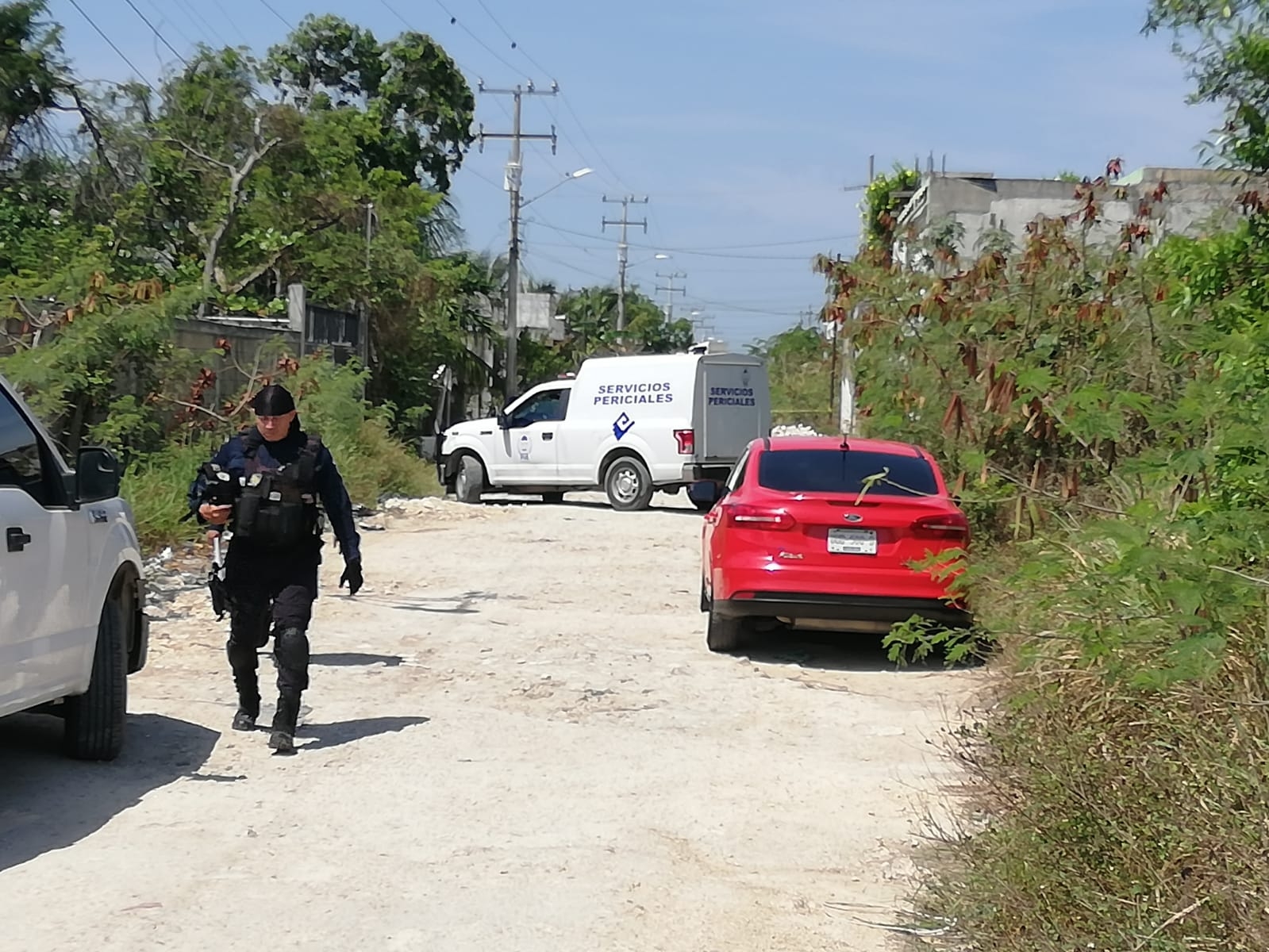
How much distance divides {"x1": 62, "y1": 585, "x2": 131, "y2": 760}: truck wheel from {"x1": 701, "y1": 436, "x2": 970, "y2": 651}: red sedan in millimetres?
4338

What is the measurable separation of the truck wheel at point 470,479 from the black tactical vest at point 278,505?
1741cm

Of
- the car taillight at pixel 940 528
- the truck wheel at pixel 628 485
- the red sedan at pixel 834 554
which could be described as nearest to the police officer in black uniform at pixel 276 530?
the red sedan at pixel 834 554

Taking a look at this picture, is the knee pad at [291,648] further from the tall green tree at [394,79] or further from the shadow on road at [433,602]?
the tall green tree at [394,79]

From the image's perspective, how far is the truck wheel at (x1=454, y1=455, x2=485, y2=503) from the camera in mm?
25422

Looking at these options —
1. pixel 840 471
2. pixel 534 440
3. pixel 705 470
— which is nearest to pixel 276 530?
pixel 840 471

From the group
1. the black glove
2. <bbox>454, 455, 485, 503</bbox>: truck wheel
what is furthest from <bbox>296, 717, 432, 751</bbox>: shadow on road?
<bbox>454, 455, 485, 503</bbox>: truck wheel

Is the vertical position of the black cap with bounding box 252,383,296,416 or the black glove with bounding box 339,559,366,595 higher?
the black cap with bounding box 252,383,296,416

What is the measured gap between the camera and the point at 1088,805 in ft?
16.6

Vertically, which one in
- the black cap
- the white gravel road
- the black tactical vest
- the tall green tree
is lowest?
the white gravel road

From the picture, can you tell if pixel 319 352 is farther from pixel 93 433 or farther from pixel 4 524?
pixel 4 524

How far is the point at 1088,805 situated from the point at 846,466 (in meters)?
6.18

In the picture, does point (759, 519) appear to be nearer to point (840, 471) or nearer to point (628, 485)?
point (840, 471)

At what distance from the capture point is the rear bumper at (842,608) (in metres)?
10.5

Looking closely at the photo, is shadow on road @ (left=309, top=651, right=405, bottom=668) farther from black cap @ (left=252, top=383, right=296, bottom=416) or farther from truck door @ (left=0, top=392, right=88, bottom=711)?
truck door @ (left=0, top=392, right=88, bottom=711)
